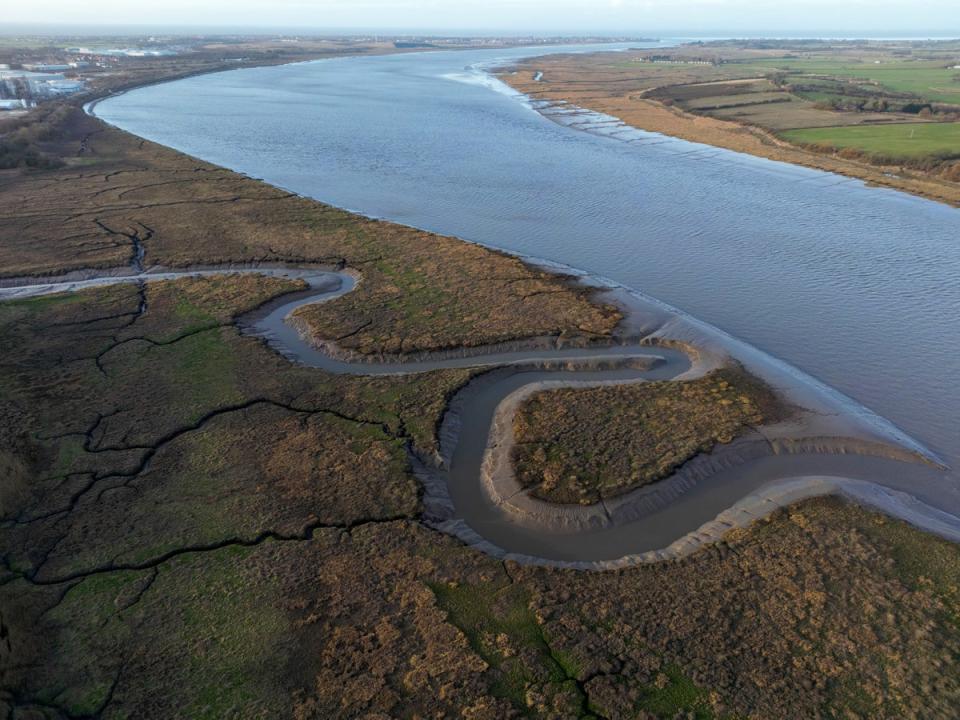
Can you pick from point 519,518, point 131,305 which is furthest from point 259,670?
point 131,305

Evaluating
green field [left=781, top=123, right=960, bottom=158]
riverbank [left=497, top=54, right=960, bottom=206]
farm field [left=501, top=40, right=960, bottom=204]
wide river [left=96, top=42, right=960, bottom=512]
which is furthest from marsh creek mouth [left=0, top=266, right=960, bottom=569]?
green field [left=781, top=123, right=960, bottom=158]

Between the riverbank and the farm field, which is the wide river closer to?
the riverbank

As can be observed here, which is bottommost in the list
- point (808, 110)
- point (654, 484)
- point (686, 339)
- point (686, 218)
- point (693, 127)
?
point (654, 484)

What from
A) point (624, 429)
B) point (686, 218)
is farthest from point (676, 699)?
point (686, 218)

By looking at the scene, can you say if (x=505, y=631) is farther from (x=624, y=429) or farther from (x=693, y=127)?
(x=693, y=127)

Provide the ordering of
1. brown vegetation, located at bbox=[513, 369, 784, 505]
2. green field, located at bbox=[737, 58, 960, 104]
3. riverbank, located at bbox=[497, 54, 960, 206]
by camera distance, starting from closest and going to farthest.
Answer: brown vegetation, located at bbox=[513, 369, 784, 505]
riverbank, located at bbox=[497, 54, 960, 206]
green field, located at bbox=[737, 58, 960, 104]

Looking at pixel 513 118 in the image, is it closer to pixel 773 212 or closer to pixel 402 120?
pixel 402 120
